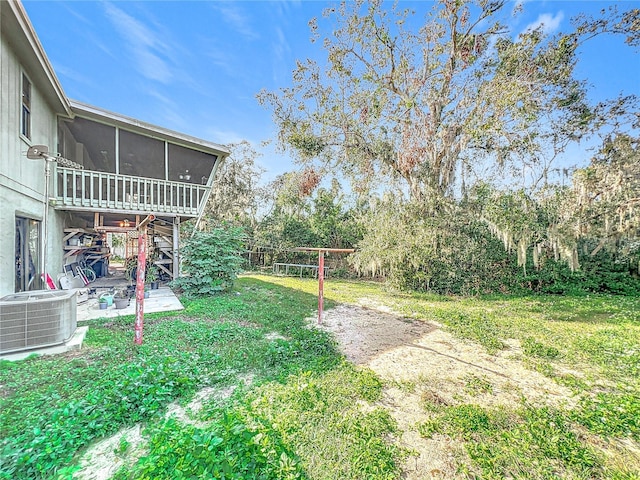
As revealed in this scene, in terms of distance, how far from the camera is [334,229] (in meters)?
13.4

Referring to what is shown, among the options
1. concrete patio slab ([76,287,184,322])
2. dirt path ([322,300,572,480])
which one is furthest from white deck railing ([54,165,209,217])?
dirt path ([322,300,572,480])

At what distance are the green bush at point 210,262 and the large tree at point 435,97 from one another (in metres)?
4.62

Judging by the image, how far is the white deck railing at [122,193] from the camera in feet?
20.1

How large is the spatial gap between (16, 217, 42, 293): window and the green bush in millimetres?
2682

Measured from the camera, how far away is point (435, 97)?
28.7 ft

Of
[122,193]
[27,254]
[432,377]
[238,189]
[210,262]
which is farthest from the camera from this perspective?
[238,189]

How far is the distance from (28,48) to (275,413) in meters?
6.24

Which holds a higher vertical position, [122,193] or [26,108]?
[26,108]

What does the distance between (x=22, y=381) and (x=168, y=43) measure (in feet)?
25.7

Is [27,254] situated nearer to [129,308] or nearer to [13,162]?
[13,162]

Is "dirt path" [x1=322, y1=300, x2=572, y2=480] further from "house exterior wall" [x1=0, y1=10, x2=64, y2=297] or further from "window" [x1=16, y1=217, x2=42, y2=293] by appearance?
"window" [x1=16, y1=217, x2=42, y2=293]

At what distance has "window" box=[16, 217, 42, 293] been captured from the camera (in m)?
4.27

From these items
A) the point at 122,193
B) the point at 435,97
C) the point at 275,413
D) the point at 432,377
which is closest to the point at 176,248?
the point at 122,193

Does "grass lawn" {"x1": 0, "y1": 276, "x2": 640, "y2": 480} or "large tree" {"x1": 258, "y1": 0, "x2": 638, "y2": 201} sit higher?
"large tree" {"x1": 258, "y1": 0, "x2": 638, "y2": 201}
